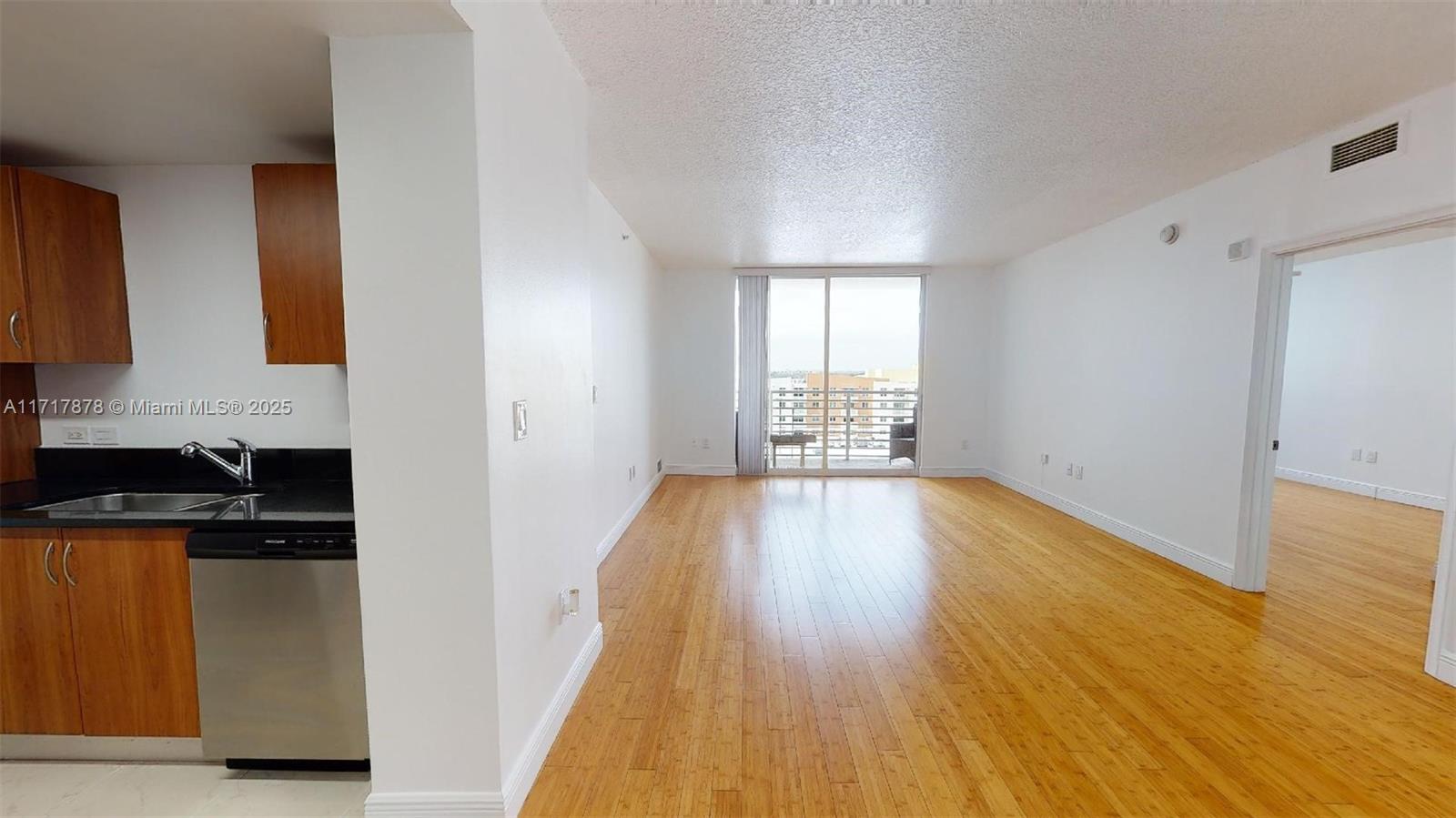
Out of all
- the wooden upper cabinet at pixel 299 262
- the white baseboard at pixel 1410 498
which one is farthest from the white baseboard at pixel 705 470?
the white baseboard at pixel 1410 498

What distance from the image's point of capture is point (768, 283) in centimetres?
645

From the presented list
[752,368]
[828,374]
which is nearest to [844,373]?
[828,374]

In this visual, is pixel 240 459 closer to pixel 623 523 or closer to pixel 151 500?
pixel 151 500

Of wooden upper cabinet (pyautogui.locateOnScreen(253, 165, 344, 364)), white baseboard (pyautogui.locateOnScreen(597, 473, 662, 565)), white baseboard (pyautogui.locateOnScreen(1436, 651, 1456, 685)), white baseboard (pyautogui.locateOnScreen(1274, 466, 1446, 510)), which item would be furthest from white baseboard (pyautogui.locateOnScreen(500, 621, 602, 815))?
white baseboard (pyautogui.locateOnScreen(1274, 466, 1446, 510))

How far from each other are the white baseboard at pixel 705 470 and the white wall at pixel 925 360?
0.19m

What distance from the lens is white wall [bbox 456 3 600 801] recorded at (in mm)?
1467

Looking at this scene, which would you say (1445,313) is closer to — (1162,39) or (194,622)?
(1162,39)

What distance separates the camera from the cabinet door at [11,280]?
191cm

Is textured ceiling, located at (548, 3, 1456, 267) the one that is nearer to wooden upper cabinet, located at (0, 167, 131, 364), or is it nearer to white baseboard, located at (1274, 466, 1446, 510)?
wooden upper cabinet, located at (0, 167, 131, 364)

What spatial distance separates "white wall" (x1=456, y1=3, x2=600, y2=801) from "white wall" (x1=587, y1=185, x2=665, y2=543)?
0.86 meters

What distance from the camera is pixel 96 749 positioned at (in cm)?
180

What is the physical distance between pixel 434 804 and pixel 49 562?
1.49 meters

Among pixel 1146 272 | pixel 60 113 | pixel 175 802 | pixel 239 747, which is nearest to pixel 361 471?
pixel 239 747

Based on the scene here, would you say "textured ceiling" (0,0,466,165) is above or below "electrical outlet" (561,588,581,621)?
above
